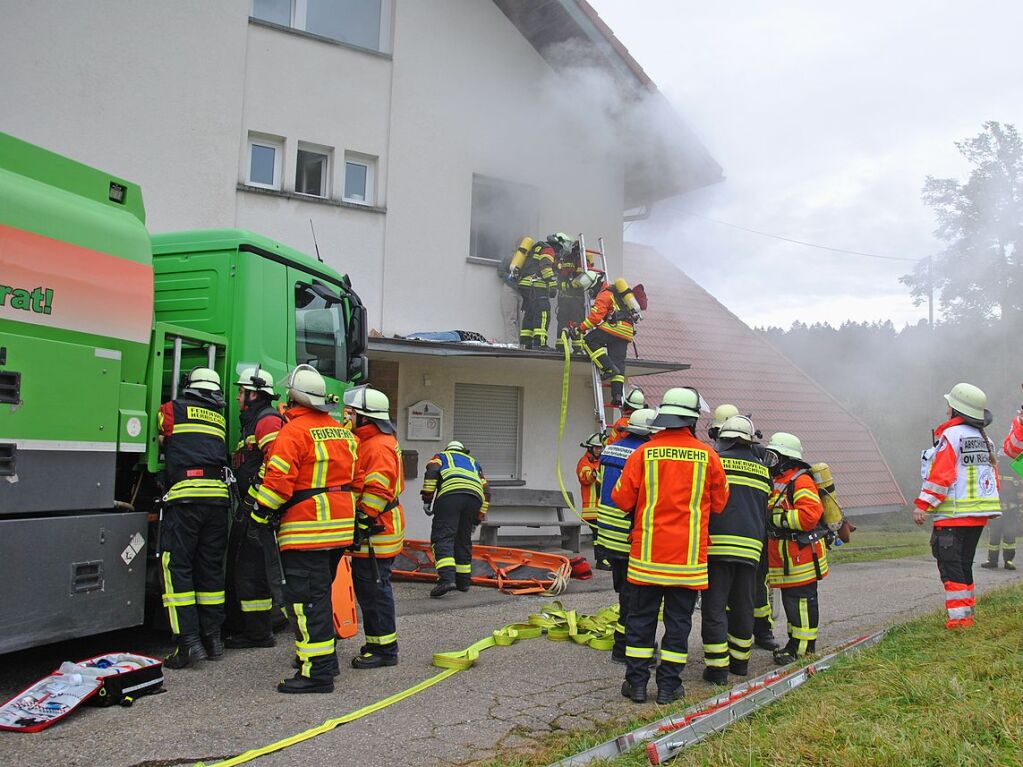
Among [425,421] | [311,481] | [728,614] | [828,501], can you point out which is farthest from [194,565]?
[425,421]

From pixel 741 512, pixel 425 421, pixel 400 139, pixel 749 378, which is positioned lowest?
pixel 741 512

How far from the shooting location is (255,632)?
5793mm

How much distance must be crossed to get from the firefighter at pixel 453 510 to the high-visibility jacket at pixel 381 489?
2.58 metres

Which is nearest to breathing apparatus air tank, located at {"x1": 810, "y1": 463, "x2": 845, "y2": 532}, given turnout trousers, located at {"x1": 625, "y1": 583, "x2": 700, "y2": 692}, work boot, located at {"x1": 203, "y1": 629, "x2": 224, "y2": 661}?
turnout trousers, located at {"x1": 625, "y1": 583, "x2": 700, "y2": 692}

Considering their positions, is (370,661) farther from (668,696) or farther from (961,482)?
(961,482)

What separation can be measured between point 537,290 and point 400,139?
8.39ft

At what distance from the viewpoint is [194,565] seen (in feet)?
17.7

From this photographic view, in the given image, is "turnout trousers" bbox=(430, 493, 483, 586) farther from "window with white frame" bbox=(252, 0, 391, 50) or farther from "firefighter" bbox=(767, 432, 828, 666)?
"window with white frame" bbox=(252, 0, 391, 50)

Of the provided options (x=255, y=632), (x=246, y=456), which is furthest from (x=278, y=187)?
(x=255, y=632)

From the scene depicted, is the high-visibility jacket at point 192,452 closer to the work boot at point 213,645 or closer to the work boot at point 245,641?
the work boot at point 213,645

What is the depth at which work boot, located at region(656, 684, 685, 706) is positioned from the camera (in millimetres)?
4605

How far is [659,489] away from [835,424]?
44.6 feet

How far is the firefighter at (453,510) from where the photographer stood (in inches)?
315

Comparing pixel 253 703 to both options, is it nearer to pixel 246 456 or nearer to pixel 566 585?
pixel 246 456
